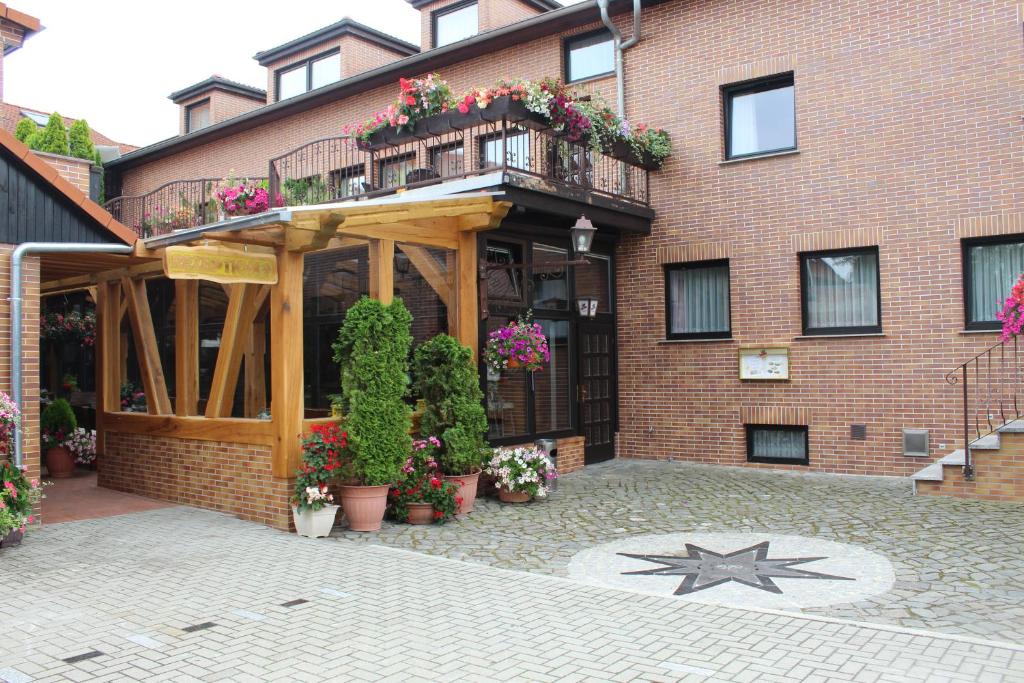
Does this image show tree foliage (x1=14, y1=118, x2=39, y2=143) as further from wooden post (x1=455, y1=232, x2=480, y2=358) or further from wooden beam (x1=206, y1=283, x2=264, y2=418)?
wooden post (x1=455, y1=232, x2=480, y2=358)

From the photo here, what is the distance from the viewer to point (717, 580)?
20.6 ft

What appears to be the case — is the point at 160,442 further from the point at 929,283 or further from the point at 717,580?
the point at 929,283

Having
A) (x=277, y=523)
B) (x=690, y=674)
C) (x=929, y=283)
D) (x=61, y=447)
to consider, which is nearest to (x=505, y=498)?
(x=277, y=523)

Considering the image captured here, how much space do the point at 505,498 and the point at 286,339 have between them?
3105 millimetres

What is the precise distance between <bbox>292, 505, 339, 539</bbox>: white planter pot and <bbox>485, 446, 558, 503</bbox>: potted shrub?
7.02ft

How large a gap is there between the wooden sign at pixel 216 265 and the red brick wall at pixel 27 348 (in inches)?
59.8

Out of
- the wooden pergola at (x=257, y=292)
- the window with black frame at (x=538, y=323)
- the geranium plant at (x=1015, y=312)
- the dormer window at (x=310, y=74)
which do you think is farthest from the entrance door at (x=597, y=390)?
the dormer window at (x=310, y=74)

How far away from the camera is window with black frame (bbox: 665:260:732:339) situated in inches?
488

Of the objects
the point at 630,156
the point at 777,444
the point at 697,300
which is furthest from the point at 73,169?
the point at 777,444

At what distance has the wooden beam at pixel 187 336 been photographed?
10062mm

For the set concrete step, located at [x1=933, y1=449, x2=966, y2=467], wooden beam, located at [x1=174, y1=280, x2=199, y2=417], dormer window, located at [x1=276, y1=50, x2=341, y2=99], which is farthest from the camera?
dormer window, located at [x1=276, y1=50, x2=341, y2=99]

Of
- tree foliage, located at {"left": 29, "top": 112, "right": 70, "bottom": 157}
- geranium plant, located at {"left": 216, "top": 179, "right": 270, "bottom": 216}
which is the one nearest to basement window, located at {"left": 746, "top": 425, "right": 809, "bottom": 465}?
geranium plant, located at {"left": 216, "top": 179, "right": 270, "bottom": 216}

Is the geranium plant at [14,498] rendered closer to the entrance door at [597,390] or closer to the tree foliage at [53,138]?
the entrance door at [597,390]

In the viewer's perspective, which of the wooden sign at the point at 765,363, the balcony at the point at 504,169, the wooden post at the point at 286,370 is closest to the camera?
the wooden post at the point at 286,370
